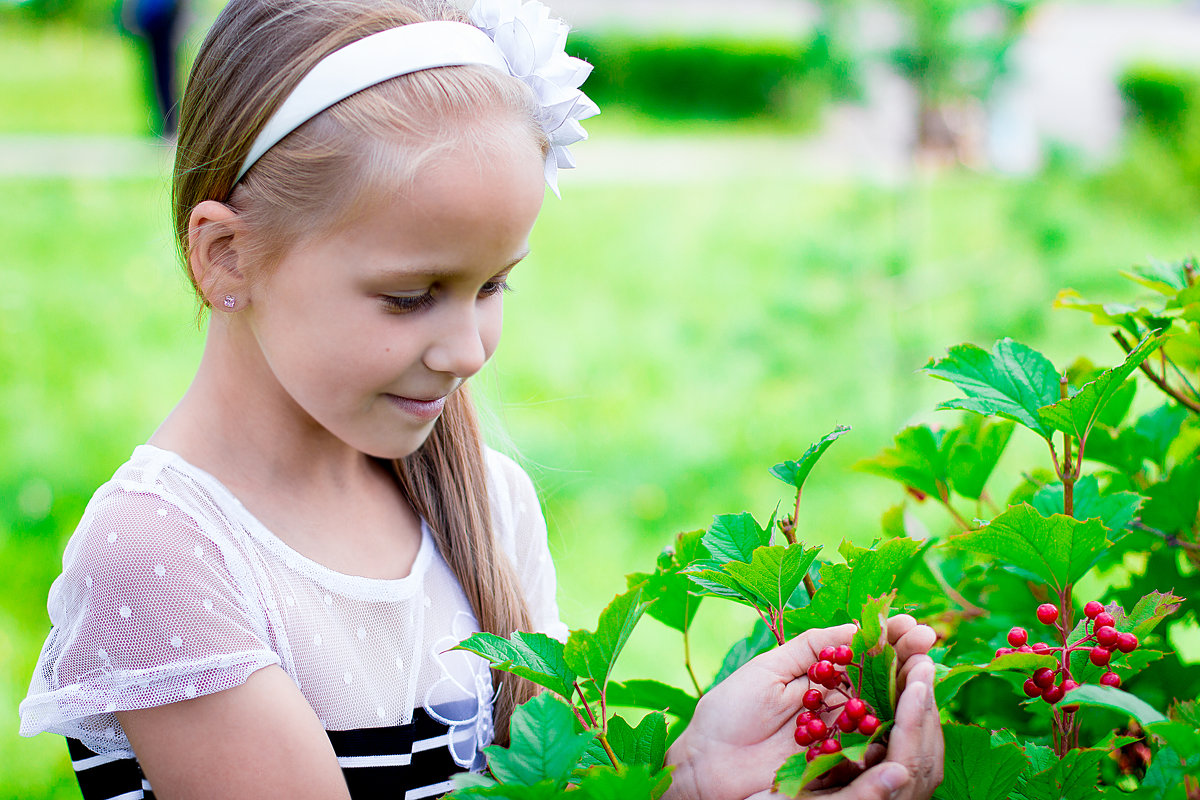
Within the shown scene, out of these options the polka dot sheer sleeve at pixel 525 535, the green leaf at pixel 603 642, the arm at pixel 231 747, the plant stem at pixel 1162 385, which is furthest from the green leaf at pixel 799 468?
the polka dot sheer sleeve at pixel 525 535

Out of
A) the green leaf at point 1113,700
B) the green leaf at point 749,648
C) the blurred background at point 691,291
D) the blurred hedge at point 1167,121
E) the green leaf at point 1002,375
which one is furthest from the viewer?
the blurred hedge at point 1167,121

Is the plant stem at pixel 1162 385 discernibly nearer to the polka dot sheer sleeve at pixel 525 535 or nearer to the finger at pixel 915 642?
the finger at pixel 915 642

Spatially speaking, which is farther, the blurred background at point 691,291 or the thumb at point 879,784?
the blurred background at point 691,291

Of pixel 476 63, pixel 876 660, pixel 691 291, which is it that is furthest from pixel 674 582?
pixel 691 291

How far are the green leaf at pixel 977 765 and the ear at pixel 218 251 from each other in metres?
0.81

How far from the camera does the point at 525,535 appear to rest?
5.19ft

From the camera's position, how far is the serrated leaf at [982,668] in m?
0.74

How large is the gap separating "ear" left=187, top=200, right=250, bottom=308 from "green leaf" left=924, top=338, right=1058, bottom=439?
703mm

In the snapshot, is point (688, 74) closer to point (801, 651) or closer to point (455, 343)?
point (455, 343)

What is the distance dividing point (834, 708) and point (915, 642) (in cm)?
10

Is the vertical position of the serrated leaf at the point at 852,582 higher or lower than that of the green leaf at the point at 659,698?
higher

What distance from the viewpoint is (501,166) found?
1120 millimetres

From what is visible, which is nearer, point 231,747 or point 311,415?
point 231,747

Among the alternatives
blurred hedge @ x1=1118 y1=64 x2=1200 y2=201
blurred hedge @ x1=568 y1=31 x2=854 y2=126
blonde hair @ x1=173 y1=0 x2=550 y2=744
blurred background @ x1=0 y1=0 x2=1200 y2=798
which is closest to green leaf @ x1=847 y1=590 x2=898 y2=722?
blonde hair @ x1=173 y1=0 x2=550 y2=744
